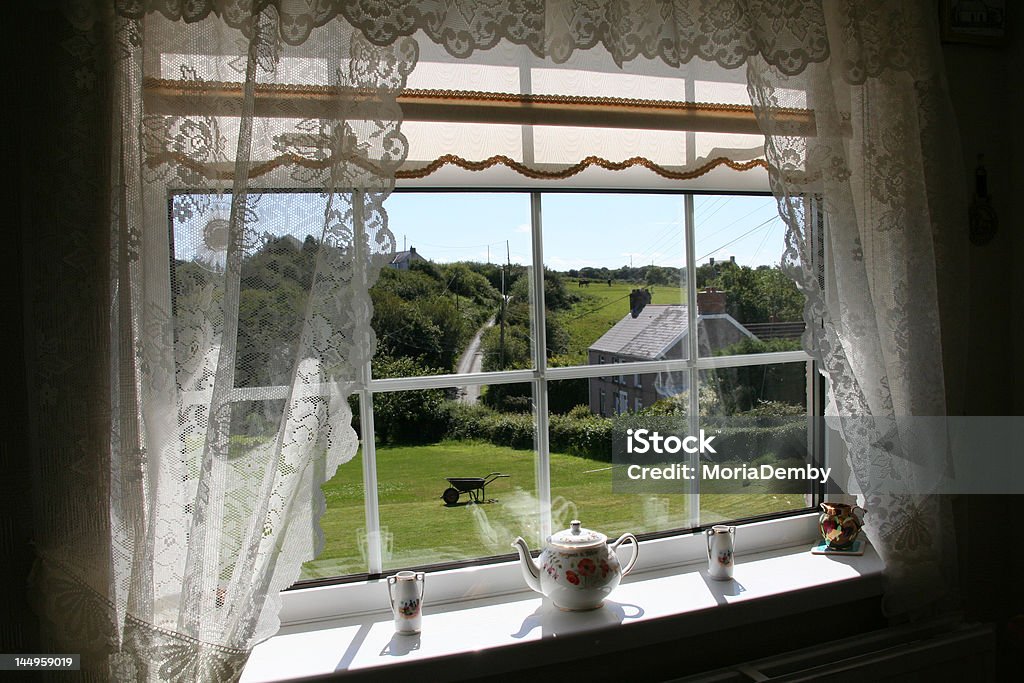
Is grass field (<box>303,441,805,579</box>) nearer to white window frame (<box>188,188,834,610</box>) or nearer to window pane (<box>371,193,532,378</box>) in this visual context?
white window frame (<box>188,188,834,610</box>)

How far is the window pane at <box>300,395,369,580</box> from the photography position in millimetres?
1430

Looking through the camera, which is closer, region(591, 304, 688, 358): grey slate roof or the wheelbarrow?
the wheelbarrow

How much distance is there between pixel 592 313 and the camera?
1.60 metres

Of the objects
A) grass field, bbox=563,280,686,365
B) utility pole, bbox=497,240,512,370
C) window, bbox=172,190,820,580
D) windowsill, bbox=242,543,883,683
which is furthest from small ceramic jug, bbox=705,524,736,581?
utility pole, bbox=497,240,512,370

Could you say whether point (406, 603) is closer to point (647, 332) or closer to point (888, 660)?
point (647, 332)

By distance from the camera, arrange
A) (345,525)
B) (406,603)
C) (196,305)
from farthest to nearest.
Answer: (345,525) < (406,603) < (196,305)

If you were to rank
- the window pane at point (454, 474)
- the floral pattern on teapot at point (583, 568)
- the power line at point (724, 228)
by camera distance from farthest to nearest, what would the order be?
the power line at point (724, 228), the window pane at point (454, 474), the floral pattern on teapot at point (583, 568)

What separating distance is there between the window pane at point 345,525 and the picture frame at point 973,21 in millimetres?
1671

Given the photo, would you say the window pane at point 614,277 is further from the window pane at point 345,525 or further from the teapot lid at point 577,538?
the window pane at point 345,525

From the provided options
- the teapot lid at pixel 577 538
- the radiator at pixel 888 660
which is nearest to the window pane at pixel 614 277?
the teapot lid at pixel 577 538

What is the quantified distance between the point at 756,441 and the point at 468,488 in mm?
787

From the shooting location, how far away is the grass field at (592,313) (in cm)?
159

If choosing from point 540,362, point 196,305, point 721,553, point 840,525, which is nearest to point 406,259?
point 540,362

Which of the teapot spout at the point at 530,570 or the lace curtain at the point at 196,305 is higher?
the lace curtain at the point at 196,305
